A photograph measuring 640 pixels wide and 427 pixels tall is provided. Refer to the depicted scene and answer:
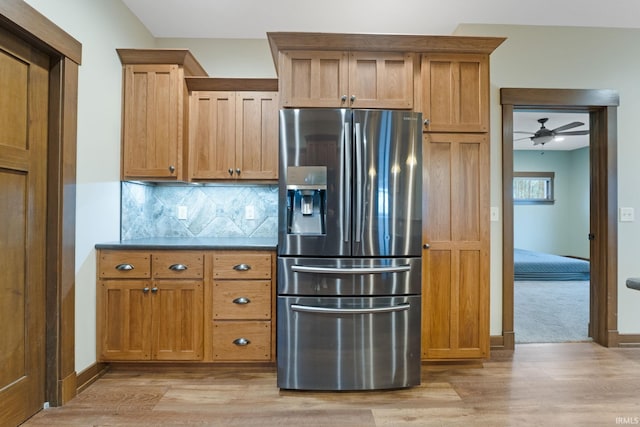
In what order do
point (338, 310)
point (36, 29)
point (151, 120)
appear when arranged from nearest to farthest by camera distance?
point (36, 29) → point (338, 310) → point (151, 120)

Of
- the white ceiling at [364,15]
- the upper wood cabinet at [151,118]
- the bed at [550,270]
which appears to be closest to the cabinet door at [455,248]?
the white ceiling at [364,15]

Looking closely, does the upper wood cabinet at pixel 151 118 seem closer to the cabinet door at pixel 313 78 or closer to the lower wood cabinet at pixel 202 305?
the lower wood cabinet at pixel 202 305

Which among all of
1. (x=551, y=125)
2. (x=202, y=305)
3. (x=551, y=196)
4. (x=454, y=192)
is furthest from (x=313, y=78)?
(x=551, y=196)

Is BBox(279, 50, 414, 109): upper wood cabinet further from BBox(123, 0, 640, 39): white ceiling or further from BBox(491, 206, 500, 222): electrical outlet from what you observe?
BBox(491, 206, 500, 222): electrical outlet

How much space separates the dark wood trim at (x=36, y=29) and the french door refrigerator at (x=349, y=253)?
4.37 ft

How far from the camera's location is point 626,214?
2.90 m

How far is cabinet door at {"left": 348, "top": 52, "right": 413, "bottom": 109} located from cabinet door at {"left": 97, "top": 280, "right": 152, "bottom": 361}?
2.01m

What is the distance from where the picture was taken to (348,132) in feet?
7.02

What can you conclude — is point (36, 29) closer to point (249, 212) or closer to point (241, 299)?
point (249, 212)

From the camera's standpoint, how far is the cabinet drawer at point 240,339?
2303 millimetres

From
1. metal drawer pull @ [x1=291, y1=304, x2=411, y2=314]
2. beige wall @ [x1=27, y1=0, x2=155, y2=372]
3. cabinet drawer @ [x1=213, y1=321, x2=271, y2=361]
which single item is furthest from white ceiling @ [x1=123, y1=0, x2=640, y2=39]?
cabinet drawer @ [x1=213, y1=321, x2=271, y2=361]

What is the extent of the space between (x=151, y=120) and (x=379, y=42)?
1.82m

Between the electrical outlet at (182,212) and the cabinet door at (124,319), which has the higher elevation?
the electrical outlet at (182,212)

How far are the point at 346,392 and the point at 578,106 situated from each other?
306 centimetres
